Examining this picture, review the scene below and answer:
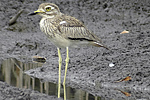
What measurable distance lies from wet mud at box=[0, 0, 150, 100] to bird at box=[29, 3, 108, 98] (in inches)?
31.0

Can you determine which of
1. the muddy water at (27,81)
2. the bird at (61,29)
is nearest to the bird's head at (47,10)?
the bird at (61,29)

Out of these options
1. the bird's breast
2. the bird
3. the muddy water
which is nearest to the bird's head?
the bird

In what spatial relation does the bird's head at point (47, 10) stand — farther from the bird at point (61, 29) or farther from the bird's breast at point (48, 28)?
the bird's breast at point (48, 28)

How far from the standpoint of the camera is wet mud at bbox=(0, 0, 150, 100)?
5281 mm

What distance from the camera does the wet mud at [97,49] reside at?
17.3 feet

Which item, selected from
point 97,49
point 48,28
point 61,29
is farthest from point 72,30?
point 97,49

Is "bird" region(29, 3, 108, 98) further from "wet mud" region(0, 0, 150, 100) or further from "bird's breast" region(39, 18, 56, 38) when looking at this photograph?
"wet mud" region(0, 0, 150, 100)

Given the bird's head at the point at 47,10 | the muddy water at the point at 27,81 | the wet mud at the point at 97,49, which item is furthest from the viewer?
the wet mud at the point at 97,49

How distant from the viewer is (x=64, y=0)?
33.8ft

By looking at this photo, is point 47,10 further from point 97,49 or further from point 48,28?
point 97,49

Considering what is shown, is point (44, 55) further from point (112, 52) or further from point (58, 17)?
point (58, 17)

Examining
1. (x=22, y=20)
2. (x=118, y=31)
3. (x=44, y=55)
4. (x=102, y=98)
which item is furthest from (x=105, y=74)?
(x=22, y=20)

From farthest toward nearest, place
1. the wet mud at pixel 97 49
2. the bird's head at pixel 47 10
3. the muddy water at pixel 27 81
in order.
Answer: the wet mud at pixel 97 49
the bird's head at pixel 47 10
the muddy water at pixel 27 81

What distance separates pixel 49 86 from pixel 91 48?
210cm
